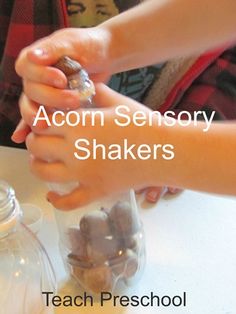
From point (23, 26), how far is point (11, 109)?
0.45ft

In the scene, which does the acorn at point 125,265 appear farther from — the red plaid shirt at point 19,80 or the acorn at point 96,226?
the red plaid shirt at point 19,80

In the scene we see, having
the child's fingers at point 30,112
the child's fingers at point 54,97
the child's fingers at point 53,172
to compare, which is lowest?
the child's fingers at point 53,172

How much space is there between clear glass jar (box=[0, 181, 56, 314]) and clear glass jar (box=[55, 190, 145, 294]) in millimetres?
31

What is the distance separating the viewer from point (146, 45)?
0.63 metres

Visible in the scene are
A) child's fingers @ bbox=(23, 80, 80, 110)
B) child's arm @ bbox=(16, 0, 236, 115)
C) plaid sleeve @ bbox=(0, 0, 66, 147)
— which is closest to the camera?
child's fingers @ bbox=(23, 80, 80, 110)

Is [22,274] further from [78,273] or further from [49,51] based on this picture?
[49,51]

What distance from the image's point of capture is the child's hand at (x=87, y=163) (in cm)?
48

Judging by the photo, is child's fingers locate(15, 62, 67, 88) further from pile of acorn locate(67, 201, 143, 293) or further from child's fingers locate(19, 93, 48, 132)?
pile of acorn locate(67, 201, 143, 293)

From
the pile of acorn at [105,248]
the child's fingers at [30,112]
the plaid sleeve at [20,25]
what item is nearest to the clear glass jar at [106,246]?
the pile of acorn at [105,248]

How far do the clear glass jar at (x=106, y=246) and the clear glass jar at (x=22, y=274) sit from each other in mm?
31

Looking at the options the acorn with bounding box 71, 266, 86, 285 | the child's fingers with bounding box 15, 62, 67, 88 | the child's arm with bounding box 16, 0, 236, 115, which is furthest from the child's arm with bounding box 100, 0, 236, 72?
the acorn with bounding box 71, 266, 86, 285

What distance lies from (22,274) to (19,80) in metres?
0.36

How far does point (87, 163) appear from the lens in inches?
19.1

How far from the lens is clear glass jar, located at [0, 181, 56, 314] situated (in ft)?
1.74
